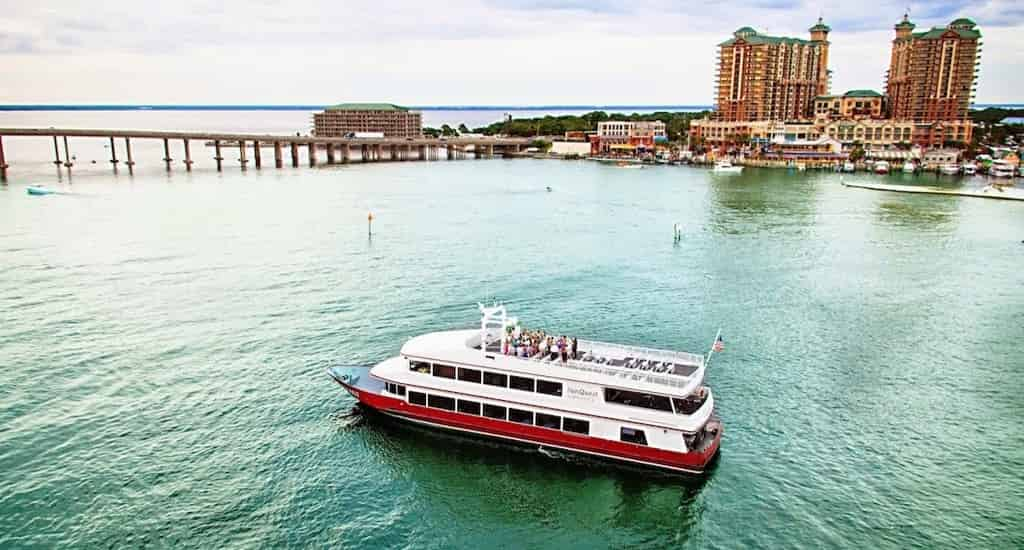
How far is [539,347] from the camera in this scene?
96.0 ft

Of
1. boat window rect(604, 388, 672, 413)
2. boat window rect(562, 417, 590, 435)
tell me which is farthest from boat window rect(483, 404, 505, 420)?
boat window rect(604, 388, 672, 413)

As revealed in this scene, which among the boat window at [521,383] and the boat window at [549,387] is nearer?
the boat window at [549,387]

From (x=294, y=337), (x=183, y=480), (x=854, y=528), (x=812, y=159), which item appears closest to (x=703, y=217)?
(x=294, y=337)

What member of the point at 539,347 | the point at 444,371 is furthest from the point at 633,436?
the point at 444,371

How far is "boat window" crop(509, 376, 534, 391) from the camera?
2834 cm

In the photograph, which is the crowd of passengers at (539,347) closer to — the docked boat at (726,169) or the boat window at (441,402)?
the boat window at (441,402)

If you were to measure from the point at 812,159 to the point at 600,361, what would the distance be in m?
172

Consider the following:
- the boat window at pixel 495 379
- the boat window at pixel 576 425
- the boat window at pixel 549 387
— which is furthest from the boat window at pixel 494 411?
the boat window at pixel 576 425

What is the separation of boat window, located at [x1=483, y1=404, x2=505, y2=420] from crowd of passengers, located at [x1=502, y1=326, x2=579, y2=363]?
228 cm

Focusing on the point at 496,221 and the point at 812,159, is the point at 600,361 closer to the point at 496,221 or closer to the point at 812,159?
the point at 496,221

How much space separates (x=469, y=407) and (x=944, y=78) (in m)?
205

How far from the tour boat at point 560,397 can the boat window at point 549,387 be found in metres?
0.04

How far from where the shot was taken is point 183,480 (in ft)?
Result: 83.6

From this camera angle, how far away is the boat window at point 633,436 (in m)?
26.9
